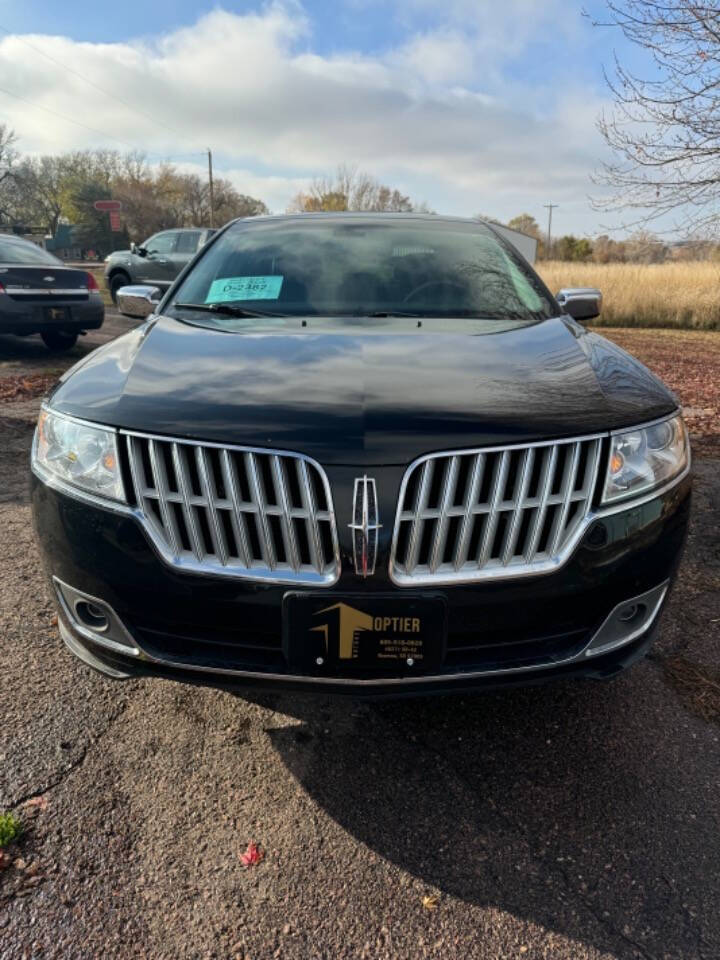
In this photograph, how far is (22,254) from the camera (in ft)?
27.9

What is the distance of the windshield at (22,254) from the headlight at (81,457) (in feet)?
24.8

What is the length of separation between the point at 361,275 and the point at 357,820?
2062 millimetres

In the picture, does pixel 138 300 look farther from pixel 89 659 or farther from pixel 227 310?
pixel 89 659

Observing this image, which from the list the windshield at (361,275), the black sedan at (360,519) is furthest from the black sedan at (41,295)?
the black sedan at (360,519)

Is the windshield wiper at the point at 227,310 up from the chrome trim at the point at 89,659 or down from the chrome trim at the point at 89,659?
up

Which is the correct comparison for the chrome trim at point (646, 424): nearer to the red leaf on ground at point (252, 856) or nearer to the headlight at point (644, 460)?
the headlight at point (644, 460)

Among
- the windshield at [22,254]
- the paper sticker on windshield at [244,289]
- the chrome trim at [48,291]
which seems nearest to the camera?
the paper sticker on windshield at [244,289]

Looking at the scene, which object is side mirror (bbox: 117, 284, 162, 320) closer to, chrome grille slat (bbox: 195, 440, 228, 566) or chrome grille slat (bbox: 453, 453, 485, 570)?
chrome grille slat (bbox: 195, 440, 228, 566)

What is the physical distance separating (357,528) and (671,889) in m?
1.13

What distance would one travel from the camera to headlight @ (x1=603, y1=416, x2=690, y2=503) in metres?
1.70

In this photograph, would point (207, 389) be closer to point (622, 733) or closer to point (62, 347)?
point (622, 733)

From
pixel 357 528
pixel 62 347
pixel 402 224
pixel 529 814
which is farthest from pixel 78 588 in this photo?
pixel 62 347

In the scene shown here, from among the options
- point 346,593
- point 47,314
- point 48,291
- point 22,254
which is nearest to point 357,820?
point 346,593

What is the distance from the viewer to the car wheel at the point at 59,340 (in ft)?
31.0
